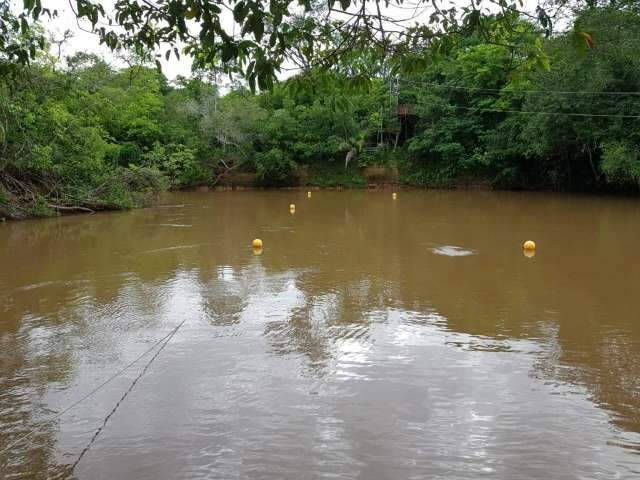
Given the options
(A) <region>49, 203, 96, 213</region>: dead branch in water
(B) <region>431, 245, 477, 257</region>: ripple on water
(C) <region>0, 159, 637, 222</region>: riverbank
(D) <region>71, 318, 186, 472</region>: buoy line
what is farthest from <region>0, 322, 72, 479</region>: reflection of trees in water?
(C) <region>0, 159, 637, 222</region>: riverbank

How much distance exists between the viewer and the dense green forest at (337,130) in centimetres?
1686

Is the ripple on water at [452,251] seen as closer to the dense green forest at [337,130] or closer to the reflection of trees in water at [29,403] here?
the dense green forest at [337,130]

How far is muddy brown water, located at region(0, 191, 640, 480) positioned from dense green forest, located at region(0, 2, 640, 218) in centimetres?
584

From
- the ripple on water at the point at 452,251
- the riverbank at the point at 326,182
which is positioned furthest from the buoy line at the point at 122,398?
the riverbank at the point at 326,182

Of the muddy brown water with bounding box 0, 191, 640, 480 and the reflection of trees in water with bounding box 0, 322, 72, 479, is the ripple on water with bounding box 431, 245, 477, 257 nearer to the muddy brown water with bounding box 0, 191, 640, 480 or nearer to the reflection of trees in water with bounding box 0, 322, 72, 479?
the muddy brown water with bounding box 0, 191, 640, 480

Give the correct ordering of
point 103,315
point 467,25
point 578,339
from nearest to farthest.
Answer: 1. point 467,25
2. point 578,339
3. point 103,315

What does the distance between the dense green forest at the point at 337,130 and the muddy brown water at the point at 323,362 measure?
5.84m

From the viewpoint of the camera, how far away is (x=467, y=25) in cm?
312

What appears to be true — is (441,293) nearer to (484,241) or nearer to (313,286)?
(313,286)

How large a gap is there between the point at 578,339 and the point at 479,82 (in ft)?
92.7

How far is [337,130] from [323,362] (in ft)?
103

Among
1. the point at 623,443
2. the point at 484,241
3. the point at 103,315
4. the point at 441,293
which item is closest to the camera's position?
the point at 623,443

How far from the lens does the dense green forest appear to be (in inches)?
664

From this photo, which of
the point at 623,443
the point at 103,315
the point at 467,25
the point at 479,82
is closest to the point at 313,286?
the point at 103,315
